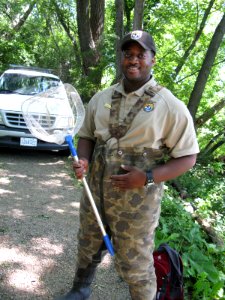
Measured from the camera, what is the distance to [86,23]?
36.2ft

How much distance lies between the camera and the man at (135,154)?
213 cm

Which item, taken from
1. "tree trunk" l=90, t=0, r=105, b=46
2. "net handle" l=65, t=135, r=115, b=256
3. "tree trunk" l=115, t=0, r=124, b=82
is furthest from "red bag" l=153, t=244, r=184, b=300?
"tree trunk" l=90, t=0, r=105, b=46

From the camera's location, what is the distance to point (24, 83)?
320 inches

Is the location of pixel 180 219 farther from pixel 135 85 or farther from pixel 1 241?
pixel 135 85

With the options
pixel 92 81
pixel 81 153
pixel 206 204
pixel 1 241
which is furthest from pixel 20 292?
pixel 92 81

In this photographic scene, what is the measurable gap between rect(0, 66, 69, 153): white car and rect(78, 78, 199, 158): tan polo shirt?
14.5ft

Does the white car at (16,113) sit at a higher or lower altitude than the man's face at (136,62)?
lower

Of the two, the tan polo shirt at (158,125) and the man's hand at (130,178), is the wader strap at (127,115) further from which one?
the man's hand at (130,178)

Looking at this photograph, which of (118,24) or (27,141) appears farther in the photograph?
(118,24)

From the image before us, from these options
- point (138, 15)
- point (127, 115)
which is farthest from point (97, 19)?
point (127, 115)

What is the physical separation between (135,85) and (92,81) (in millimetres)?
8319

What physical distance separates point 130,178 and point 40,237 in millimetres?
2357

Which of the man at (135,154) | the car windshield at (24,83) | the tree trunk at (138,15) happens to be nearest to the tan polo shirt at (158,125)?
the man at (135,154)

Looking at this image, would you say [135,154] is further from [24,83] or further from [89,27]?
[89,27]
